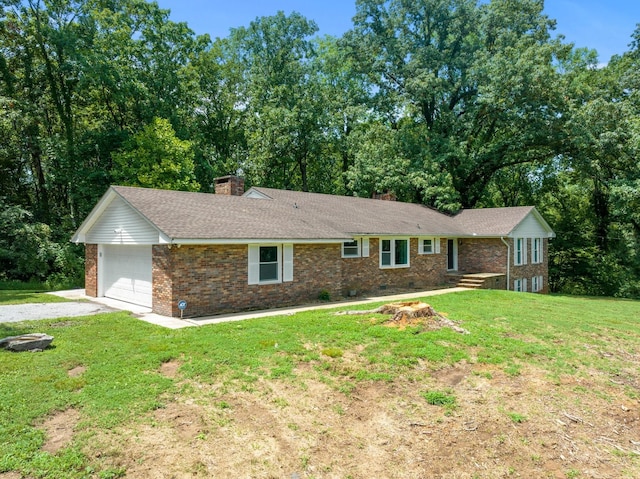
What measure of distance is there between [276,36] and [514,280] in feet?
89.3

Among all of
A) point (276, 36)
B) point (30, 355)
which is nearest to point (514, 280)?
point (30, 355)

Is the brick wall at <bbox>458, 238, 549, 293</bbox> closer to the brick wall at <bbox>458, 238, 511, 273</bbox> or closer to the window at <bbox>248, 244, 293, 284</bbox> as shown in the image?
the brick wall at <bbox>458, 238, 511, 273</bbox>

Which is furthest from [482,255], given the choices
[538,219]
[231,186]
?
[231,186]

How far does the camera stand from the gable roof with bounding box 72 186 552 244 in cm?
1261

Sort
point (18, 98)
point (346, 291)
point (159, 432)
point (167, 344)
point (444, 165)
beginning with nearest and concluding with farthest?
point (159, 432)
point (167, 344)
point (346, 291)
point (18, 98)
point (444, 165)

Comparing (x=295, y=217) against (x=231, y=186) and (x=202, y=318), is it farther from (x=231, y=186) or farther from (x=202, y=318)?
(x=202, y=318)

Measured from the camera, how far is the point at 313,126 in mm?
30969

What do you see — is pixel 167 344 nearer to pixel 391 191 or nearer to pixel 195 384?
pixel 195 384

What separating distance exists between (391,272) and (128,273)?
10801 mm

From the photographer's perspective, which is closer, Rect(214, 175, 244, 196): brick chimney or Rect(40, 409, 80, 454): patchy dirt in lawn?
Rect(40, 409, 80, 454): patchy dirt in lawn

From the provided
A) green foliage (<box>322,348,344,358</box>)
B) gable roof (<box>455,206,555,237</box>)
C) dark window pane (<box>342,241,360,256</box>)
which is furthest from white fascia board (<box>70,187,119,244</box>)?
gable roof (<box>455,206,555,237</box>)

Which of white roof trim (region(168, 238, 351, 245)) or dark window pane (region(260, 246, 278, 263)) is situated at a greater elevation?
white roof trim (region(168, 238, 351, 245))

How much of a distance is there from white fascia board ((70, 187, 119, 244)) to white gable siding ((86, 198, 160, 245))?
11 centimetres

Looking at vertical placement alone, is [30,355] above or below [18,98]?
below
